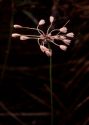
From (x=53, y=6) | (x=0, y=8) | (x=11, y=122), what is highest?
(x=0, y=8)

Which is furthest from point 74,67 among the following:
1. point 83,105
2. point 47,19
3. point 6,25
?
point 6,25

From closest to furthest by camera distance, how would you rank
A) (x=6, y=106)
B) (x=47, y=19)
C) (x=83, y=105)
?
(x=83, y=105) → (x=6, y=106) → (x=47, y=19)

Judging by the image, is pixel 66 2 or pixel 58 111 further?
pixel 66 2

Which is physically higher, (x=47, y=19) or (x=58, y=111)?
(x=47, y=19)

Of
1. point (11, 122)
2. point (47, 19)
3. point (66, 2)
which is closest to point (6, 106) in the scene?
point (11, 122)

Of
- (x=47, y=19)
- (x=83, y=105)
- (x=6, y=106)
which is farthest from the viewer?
(x=47, y=19)

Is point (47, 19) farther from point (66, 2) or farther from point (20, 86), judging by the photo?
point (20, 86)
